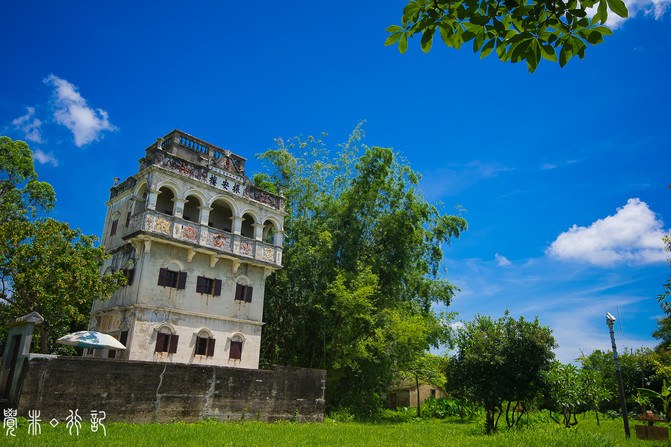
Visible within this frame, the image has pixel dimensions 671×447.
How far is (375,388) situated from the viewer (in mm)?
26219

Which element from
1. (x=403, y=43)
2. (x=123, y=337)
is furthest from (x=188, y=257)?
(x=403, y=43)

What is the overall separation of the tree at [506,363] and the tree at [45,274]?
13904mm

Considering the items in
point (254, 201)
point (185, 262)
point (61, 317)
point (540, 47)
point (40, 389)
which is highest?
point (254, 201)

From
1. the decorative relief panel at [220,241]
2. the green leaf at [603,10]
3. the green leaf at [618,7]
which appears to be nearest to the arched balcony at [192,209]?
the decorative relief panel at [220,241]

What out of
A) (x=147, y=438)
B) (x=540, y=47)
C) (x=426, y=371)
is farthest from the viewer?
(x=426, y=371)

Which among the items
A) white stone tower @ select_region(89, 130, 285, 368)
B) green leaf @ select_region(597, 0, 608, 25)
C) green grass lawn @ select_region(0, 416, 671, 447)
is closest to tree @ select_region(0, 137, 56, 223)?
white stone tower @ select_region(89, 130, 285, 368)

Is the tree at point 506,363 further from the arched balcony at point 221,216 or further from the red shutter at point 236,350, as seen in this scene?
the arched balcony at point 221,216

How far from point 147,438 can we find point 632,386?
3099 centimetres

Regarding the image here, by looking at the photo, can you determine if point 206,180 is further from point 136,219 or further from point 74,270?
point 74,270

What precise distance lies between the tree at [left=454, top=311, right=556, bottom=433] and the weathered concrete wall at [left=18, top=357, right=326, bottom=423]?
665 centimetres

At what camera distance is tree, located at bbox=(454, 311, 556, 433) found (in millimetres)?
15109

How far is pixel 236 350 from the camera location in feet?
69.6

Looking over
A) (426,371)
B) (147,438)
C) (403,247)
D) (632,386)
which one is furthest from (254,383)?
(632,386)

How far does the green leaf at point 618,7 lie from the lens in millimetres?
3227
